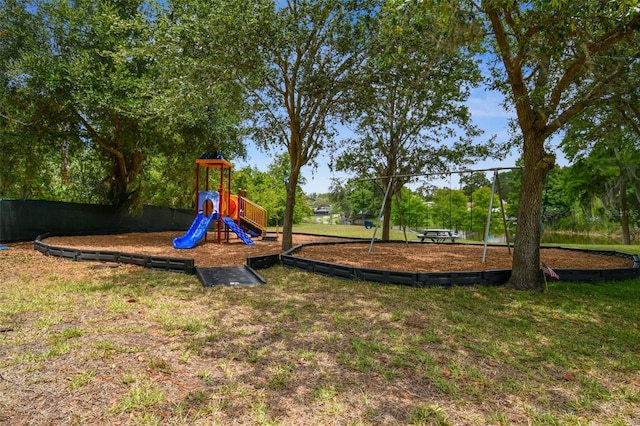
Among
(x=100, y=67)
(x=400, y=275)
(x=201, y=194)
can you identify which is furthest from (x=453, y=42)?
(x=100, y=67)

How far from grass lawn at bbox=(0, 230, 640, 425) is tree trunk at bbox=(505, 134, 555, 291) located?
1.77 ft

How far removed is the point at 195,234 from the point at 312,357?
30.2 ft

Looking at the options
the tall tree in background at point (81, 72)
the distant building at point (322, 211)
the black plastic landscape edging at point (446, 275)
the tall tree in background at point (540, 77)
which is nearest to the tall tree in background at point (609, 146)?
the tall tree in background at point (540, 77)

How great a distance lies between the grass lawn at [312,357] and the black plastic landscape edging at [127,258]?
144 centimetres

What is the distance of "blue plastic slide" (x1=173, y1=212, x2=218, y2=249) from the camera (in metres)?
11.1

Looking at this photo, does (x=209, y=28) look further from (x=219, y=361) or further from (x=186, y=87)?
(x=219, y=361)

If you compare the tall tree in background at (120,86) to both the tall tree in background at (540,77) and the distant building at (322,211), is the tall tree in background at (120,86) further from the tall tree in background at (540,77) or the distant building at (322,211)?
the distant building at (322,211)

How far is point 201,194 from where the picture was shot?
12.3 metres

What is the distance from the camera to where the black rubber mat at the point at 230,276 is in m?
6.12

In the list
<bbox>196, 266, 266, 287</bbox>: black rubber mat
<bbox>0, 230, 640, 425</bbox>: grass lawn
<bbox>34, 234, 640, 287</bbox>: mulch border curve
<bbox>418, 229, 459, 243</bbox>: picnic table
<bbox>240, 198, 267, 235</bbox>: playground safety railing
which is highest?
<bbox>240, 198, 267, 235</bbox>: playground safety railing

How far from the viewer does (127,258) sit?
771 centimetres

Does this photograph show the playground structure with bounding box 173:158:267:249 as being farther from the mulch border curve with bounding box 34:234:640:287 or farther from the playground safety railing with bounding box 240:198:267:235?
the mulch border curve with bounding box 34:234:640:287

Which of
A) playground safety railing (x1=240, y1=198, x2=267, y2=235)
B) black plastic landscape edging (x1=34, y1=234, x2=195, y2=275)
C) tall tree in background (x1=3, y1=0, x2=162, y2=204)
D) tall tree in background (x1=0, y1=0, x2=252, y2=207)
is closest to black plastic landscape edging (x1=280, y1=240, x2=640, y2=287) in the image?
black plastic landscape edging (x1=34, y1=234, x2=195, y2=275)

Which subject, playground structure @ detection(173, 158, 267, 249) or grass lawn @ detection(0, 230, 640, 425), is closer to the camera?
grass lawn @ detection(0, 230, 640, 425)
